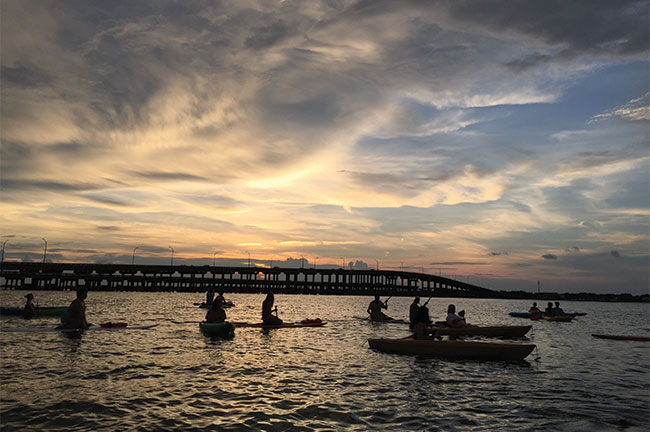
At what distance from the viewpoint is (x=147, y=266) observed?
6752 inches

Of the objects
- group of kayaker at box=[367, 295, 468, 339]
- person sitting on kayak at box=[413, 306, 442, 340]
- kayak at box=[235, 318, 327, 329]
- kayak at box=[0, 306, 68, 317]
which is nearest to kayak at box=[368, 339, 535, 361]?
person sitting on kayak at box=[413, 306, 442, 340]

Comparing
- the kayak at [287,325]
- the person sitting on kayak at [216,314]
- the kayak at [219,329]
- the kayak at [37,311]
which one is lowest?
the kayak at [37,311]

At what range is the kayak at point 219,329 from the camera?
23.9 meters

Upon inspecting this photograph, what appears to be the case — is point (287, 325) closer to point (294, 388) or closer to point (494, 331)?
point (494, 331)

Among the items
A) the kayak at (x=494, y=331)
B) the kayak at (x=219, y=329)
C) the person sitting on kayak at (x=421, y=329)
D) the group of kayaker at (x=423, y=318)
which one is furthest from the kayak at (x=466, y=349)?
the kayak at (x=219, y=329)

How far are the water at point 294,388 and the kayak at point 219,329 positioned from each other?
1.35 m

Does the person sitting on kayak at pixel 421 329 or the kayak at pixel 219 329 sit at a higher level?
the person sitting on kayak at pixel 421 329

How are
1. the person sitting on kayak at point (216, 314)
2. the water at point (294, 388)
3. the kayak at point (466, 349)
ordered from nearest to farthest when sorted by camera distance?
the water at point (294, 388) → the kayak at point (466, 349) → the person sitting on kayak at point (216, 314)

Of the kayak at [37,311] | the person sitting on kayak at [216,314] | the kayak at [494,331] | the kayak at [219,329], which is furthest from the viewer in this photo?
the kayak at [37,311]

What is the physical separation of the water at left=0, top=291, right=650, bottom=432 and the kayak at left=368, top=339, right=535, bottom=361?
0.54 meters

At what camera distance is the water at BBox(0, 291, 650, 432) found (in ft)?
33.6

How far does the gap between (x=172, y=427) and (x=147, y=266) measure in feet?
578

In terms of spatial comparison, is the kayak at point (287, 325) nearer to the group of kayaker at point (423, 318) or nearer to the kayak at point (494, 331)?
the group of kayaker at point (423, 318)

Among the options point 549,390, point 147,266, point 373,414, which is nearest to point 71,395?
point 373,414
